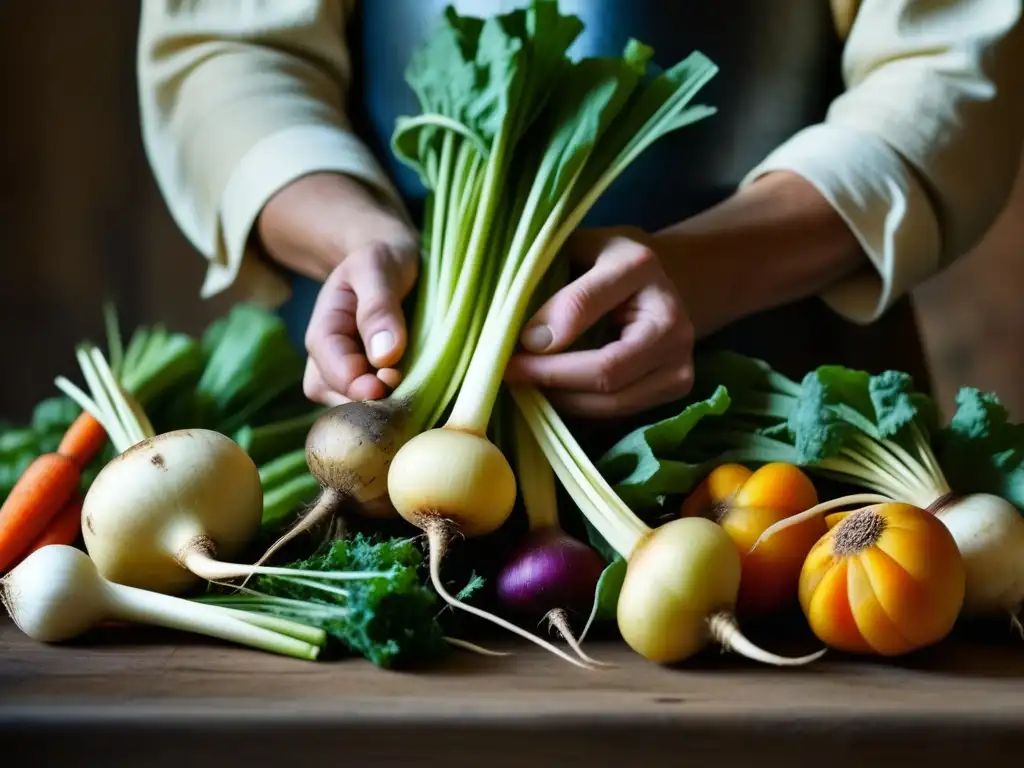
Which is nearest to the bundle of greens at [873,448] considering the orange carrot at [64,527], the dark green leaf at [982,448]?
the dark green leaf at [982,448]

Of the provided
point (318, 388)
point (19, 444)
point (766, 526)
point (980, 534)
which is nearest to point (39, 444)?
point (19, 444)

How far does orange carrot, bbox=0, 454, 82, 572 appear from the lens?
2.45 ft

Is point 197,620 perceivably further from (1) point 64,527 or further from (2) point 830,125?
(2) point 830,125

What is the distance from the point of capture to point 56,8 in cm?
172

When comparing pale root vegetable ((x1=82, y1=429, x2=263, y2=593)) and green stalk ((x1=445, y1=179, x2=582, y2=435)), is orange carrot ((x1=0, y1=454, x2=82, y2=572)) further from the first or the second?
green stalk ((x1=445, y1=179, x2=582, y2=435))

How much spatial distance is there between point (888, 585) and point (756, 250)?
0.41m

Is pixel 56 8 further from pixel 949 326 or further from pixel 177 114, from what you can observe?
pixel 949 326

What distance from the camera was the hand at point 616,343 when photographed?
27.7 inches

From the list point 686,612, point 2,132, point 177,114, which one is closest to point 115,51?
point 2,132

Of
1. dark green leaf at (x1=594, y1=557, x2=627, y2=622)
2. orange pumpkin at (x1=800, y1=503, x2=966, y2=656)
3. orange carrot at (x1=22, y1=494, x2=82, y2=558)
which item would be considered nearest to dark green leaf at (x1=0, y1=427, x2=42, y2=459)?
orange carrot at (x1=22, y1=494, x2=82, y2=558)

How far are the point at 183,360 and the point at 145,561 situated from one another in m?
0.36

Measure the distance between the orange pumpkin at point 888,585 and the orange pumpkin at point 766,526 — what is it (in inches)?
1.3

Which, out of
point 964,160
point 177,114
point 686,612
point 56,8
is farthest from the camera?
point 56,8

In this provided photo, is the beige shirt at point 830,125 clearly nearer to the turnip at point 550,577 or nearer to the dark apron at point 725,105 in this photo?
the dark apron at point 725,105
